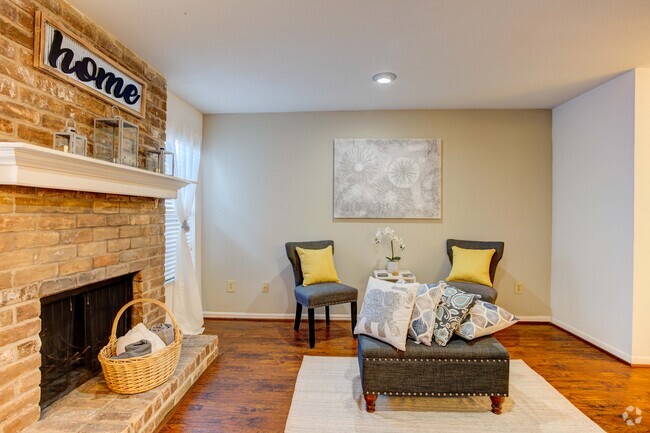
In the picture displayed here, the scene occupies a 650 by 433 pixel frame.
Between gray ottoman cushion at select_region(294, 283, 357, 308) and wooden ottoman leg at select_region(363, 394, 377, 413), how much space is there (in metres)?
1.09

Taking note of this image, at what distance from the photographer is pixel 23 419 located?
1555mm

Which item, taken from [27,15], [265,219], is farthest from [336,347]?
[27,15]

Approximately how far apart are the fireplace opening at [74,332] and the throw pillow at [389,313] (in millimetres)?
1752

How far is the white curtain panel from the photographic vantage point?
10.6 ft

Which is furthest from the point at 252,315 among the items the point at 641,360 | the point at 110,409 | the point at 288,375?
the point at 641,360

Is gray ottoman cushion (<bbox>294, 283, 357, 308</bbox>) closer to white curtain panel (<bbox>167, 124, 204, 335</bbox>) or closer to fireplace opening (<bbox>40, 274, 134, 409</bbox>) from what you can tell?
white curtain panel (<bbox>167, 124, 204, 335</bbox>)

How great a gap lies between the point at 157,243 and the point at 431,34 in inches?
103

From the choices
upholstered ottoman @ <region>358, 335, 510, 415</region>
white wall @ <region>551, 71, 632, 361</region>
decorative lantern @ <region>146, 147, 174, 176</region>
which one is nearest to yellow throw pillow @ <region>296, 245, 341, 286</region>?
upholstered ottoman @ <region>358, 335, 510, 415</region>

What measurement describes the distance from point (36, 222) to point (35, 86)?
0.69 m

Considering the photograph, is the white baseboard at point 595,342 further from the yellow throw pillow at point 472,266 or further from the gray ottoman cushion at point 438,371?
the gray ottoman cushion at point 438,371

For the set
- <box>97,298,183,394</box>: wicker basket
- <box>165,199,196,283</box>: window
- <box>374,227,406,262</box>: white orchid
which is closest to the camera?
<box>97,298,183,394</box>: wicker basket

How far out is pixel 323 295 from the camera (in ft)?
10.1

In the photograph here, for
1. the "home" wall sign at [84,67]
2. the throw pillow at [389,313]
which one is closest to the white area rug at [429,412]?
the throw pillow at [389,313]

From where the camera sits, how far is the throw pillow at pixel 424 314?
207 cm
